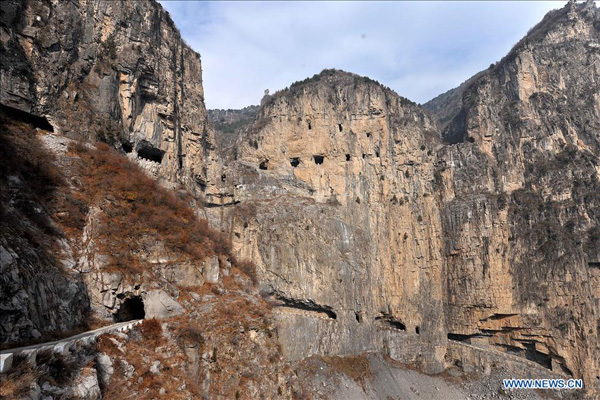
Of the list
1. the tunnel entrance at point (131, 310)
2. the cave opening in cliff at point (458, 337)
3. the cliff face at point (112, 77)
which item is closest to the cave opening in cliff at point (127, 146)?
the cliff face at point (112, 77)

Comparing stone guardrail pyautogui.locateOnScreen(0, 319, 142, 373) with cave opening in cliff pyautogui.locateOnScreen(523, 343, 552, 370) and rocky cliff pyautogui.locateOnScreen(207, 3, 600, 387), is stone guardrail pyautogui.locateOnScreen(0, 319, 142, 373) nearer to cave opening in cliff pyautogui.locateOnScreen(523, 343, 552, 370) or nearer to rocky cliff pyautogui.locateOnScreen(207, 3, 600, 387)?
rocky cliff pyautogui.locateOnScreen(207, 3, 600, 387)

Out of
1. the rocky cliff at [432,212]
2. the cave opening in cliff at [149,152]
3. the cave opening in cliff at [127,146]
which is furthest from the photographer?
the rocky cliff at [432,212]

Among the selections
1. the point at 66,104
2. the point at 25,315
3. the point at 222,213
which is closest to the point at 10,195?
the point at 25,315

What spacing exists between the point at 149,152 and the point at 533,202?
44.4 m

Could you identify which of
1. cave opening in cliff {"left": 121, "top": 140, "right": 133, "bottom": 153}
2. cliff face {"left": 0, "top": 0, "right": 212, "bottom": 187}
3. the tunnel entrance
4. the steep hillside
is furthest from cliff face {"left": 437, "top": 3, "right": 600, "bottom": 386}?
the tunnel entrance

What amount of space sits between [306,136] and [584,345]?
124 ft

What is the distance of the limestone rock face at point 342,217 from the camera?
131 feet

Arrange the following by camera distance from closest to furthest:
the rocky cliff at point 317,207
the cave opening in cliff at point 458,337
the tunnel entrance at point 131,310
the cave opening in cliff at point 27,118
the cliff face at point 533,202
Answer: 1. the tunnel entrance at point 131,310
2. the rocky cliff at point 317,207
3. the cave opening in cliff at point 27,118
4. the cliff face at point 533,202
5. the cave opening in cliff at point 458,337

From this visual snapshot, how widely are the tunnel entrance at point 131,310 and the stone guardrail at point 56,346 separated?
1828 millimetres

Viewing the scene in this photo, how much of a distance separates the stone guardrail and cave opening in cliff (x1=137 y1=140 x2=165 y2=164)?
1763 centimetres

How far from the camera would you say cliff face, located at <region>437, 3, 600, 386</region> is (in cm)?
4294

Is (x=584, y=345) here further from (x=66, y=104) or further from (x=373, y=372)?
(x=66, y=104)

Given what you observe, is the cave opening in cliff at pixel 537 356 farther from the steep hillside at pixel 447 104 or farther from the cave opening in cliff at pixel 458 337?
A: the steep hillside at pixel 447 104

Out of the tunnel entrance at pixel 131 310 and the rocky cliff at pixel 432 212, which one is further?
the rocky cliff at pixel 432 212
